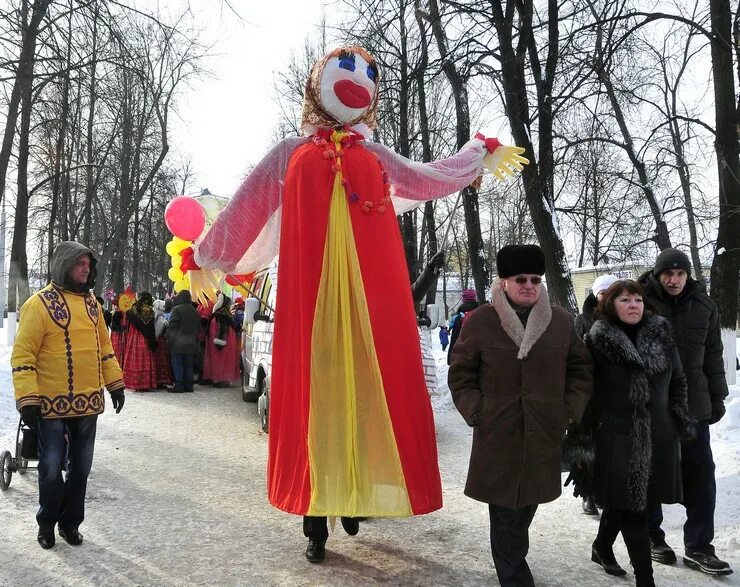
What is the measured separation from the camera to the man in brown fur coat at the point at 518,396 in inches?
123

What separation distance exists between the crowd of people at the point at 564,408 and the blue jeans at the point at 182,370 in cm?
884

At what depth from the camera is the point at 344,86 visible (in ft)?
13.1

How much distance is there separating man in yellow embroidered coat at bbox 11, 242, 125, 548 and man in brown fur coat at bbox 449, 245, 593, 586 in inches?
90.6

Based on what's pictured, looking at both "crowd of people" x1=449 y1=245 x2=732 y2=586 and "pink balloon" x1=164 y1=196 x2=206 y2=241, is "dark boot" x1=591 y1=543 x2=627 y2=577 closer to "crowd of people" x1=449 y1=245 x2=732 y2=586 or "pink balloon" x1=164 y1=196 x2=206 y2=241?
"crowd of people" x1=449 y1=245 x2=732 y2=586

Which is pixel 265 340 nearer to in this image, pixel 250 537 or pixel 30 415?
pixel 250 537

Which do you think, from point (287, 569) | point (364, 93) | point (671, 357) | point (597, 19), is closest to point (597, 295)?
point (671, 357)

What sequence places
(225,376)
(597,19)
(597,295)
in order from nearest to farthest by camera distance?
(597,295), (597,19), (225,376)

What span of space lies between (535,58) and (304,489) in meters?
7.50

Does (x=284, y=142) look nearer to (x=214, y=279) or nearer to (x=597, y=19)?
(x=214, y=279)

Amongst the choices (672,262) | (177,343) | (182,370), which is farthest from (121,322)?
(672,262)

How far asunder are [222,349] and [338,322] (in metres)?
8.78

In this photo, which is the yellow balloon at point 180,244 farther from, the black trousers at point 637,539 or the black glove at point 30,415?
the black trousers at point 637,539

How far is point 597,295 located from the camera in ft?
14.9

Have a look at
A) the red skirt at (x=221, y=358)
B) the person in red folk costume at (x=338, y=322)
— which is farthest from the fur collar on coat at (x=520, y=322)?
the red skirt at (x=221, y=358)
